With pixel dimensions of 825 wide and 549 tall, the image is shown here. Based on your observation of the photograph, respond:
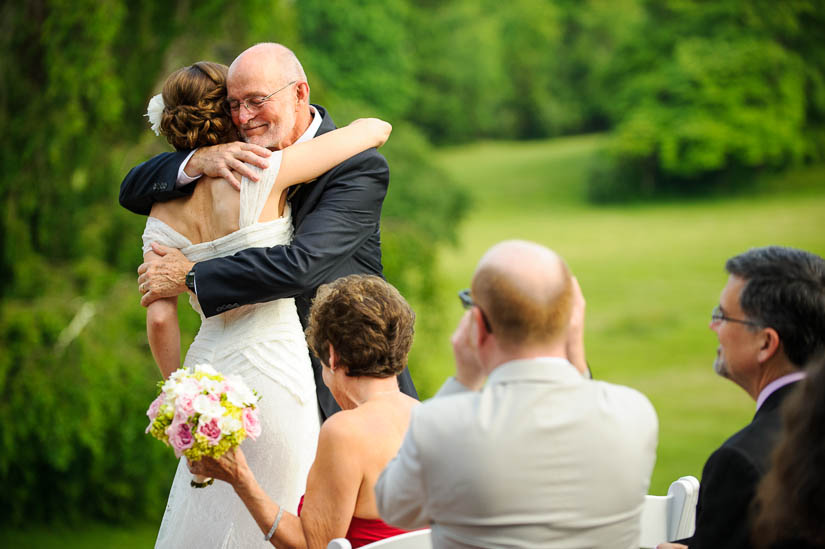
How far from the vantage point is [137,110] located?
773 cm

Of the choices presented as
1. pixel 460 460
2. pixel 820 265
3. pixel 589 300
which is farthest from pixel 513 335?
pixel 589 300

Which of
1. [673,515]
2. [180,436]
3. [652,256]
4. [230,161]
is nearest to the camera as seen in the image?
[180,436]

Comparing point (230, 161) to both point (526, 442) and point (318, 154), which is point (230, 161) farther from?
point (526, 442)

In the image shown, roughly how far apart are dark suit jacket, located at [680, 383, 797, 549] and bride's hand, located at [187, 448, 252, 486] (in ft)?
3.73

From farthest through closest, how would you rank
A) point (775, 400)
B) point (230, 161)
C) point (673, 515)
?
point (230, 161) < point (673, 515) < point (775, 400)

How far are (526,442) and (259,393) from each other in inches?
50.1

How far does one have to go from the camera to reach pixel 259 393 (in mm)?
2896

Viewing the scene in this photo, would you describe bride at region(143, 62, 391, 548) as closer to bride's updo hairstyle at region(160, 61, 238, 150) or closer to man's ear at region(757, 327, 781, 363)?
bride's updo hairstyle at region(160, 61, 238, 150)

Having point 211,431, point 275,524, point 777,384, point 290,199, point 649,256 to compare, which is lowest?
point 649,256

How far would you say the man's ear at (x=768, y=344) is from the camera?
7.22 feet

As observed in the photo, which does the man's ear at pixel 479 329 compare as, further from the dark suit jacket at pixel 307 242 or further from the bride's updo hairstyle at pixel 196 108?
the bride's updo hairstyle at pixel 196 108

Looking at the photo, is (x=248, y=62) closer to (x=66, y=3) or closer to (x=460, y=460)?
(x=460, y=460)

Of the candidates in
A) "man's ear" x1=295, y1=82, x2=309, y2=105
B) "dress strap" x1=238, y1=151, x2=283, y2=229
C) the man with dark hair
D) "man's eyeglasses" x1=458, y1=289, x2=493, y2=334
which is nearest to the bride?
"dress strap" x1=238, y1=151, x2=283, y2=229

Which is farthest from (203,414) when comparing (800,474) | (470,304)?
(800,474)
